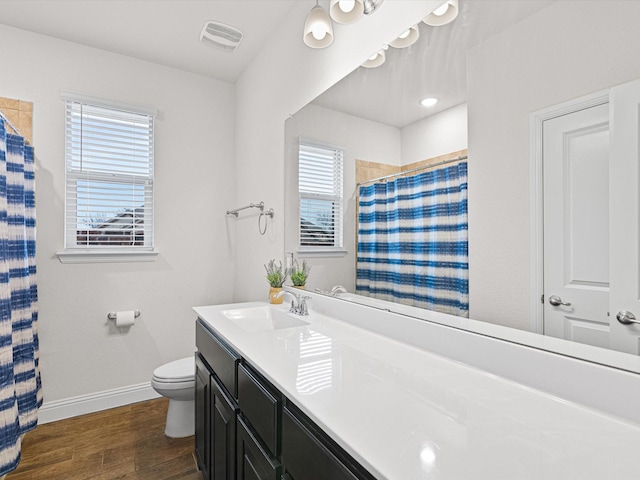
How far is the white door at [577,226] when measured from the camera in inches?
31.9

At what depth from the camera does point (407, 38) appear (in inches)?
55.9

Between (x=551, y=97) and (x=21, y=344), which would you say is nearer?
(x=551, y=97)

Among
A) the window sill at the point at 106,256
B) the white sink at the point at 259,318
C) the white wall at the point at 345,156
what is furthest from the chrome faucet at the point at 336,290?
the window sill at the point at 106,256

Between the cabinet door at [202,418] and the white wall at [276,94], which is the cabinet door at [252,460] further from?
the white wall at [276,94]

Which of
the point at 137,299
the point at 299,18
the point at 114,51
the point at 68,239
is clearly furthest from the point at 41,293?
the point at 299,18

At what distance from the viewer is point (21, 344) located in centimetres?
207

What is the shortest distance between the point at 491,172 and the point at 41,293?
2885mm

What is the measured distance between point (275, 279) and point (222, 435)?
97 centimetres

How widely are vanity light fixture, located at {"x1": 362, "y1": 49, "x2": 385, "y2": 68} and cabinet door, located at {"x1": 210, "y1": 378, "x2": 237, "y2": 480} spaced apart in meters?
1.55

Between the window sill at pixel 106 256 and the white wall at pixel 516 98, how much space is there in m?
2.49

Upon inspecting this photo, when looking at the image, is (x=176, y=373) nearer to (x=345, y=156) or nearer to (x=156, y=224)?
(x=156, y=224)

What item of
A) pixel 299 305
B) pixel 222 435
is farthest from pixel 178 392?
pixel 299 305

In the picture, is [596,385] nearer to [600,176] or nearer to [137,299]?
[600,176]

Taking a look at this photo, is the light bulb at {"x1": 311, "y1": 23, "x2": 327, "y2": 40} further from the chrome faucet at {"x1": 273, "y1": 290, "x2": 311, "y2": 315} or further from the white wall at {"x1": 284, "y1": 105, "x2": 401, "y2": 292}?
the chrome faucet at {"x1": 273, "y1": 290, "x2": 311, "y2": 315}
